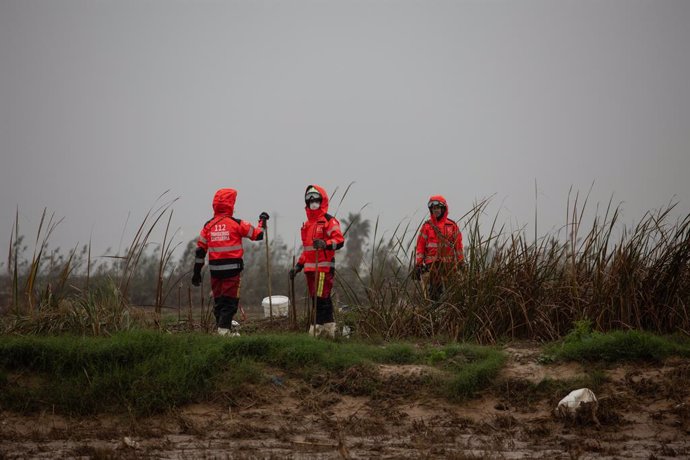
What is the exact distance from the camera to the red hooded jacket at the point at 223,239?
31.1ft

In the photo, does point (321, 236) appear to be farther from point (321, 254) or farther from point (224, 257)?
point (224, 257)

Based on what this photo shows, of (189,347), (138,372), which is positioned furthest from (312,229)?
(138,372)

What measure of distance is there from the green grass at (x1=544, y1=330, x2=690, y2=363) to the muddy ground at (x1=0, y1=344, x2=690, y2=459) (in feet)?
0.45

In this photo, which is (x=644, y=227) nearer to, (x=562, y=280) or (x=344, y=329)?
(x=562, y=280)

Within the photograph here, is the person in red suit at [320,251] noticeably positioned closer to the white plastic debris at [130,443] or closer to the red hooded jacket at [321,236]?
the red hooded jacket at [321,236]

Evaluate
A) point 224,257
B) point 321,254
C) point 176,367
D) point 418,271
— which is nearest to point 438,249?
point 418,271

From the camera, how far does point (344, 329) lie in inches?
394

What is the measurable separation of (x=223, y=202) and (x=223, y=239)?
1.74 ft

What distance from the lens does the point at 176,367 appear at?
737 cm

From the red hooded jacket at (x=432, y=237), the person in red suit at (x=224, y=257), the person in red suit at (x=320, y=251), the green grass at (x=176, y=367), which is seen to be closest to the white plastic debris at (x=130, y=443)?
the green grass at (x=176, y=367)

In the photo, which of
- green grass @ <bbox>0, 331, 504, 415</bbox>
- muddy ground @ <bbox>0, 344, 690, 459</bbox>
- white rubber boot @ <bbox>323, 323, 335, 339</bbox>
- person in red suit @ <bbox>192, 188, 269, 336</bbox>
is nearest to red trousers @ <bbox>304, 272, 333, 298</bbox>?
white rubber boot @ <bbox>323, 323, 335, 339</bbox>

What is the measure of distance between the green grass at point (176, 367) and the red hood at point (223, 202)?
208 centimetres

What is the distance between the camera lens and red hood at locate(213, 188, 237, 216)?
9.72 meters

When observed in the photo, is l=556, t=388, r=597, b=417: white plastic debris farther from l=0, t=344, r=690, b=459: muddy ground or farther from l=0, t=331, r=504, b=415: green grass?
l=0, t=331, r=504, b=415: green grass
